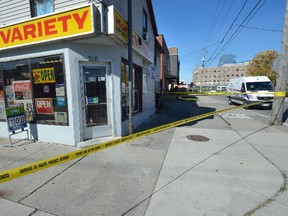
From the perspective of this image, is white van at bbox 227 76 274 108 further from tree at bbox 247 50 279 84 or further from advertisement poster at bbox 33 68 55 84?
tree at bbox 247 50 279 84

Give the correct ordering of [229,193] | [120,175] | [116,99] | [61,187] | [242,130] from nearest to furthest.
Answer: [229,193] → [61,187] → [120,175] → [116,99] → [242,130]

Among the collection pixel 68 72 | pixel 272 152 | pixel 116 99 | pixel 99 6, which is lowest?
pixel 272 152

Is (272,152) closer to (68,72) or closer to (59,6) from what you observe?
(68,72)

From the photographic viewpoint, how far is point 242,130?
24.0 feet

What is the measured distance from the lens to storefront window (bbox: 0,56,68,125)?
5348 millimetres

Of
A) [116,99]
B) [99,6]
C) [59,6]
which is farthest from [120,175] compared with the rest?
[59,6]

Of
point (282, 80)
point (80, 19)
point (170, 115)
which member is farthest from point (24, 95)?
point (282, 80)

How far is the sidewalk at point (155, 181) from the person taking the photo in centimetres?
271

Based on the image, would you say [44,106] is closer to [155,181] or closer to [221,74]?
[155,181]

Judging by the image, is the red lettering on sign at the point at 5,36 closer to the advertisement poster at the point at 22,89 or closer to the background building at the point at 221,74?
the advertisement poster at the point at 22,89

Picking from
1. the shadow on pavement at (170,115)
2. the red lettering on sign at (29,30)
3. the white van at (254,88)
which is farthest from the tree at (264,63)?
the red lettering on sign at (29,30)

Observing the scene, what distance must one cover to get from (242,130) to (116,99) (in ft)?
17.9

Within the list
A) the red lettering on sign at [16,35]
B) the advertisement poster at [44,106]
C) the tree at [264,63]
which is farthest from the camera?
the tree at [264,63]

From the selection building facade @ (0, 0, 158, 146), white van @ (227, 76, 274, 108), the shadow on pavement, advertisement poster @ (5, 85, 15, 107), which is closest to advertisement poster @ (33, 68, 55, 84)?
building facade @ (0, 0, 158, 146)
